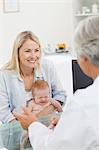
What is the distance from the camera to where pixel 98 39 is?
1268mm

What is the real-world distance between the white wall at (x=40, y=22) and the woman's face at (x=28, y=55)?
1785 mm

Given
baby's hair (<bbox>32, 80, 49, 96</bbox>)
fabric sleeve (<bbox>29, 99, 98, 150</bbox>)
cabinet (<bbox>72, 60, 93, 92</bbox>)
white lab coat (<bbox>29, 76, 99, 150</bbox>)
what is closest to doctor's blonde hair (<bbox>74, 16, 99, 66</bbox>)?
white lab coat (<bbox>29, 76, 99, 150</bbox>)

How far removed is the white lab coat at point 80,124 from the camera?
120 centimetres

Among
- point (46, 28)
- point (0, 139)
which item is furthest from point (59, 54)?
point (0, 139)

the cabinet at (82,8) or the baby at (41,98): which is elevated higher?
the cabinet at (82,8)

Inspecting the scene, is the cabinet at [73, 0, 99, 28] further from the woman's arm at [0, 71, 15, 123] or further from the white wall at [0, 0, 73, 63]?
the woman's arm at [0, 71, 15, 123]

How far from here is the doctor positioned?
1208 mm

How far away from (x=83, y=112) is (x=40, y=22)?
10.9 ft

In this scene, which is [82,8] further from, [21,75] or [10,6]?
[21,75]

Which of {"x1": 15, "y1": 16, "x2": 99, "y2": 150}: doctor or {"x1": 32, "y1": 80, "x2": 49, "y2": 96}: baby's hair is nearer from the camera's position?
{"x1": 15, "y1": 16, "x2": 99, "y2": 150}: doctor

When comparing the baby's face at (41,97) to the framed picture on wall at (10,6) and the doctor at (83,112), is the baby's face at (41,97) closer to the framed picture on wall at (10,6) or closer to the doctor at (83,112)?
the doctor at (83,112)

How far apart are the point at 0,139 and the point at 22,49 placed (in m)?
0.82

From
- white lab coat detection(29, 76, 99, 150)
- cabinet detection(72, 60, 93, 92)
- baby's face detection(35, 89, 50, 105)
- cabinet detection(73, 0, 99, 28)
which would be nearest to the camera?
white lab coat detection(29, 76, 99, 150)

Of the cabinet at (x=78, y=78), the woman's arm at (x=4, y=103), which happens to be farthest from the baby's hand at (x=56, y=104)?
the cabinet at (x=78, y=78)
